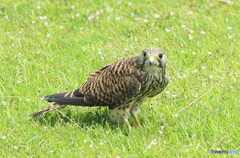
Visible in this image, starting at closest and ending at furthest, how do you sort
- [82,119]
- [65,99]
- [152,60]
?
[152,60] → [65,99] → [82,119]

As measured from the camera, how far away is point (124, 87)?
20.5ft

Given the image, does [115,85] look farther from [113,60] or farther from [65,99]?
[113,60]

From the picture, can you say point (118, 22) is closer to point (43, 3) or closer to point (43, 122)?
point (43, 3)

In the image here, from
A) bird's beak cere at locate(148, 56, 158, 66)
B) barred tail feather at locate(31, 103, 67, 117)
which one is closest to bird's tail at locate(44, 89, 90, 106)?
barred tail feather at locate(31, 103, 67, 117)

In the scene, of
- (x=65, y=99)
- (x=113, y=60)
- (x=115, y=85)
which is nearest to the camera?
(x=115, y=85)

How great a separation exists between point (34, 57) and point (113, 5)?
2.63 meters

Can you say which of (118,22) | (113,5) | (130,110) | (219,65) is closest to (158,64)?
(130,110)

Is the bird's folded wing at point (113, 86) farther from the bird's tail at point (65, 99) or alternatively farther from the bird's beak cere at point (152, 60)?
the bird's beak cere at point (152, 60)

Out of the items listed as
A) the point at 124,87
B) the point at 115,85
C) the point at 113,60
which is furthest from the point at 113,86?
the point at 113,60

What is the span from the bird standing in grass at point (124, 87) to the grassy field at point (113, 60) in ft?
0.63

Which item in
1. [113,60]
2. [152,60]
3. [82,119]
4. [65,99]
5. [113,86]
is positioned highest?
[152,60]

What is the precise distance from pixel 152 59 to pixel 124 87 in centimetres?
46

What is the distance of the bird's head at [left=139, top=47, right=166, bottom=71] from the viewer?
6117mm

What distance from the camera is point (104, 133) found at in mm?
6270
